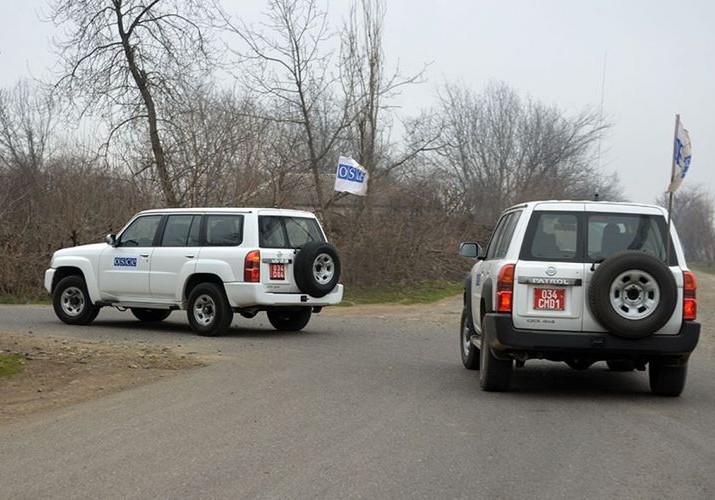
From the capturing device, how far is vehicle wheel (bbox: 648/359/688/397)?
9.52 meters

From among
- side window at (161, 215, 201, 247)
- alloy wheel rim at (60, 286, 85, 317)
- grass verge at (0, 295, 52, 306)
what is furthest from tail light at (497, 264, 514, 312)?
grass verge at (0, 295, 52, 306)

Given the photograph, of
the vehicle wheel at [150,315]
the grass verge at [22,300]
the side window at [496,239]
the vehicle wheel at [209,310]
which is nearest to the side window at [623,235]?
the side window at [496,239]

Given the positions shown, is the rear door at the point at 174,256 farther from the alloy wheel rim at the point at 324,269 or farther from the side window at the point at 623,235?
the side window at the point at 623,235

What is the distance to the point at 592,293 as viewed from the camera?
8.88 m

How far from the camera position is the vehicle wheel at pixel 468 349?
37.8 feet

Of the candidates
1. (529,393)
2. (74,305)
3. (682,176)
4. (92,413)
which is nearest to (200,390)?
(92,413)

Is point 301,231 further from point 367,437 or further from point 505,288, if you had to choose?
point 367,437

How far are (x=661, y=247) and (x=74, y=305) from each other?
35.1 ft

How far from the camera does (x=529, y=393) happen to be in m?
9.89

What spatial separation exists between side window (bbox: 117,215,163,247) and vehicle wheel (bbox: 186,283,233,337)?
1.36 metres

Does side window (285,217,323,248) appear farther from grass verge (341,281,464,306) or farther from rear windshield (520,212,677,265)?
grass verge (341,281,464,306)

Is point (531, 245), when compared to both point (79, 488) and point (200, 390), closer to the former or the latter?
point (200, 390)

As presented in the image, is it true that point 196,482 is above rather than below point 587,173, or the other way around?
below

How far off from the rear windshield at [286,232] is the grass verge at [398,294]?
811cm
